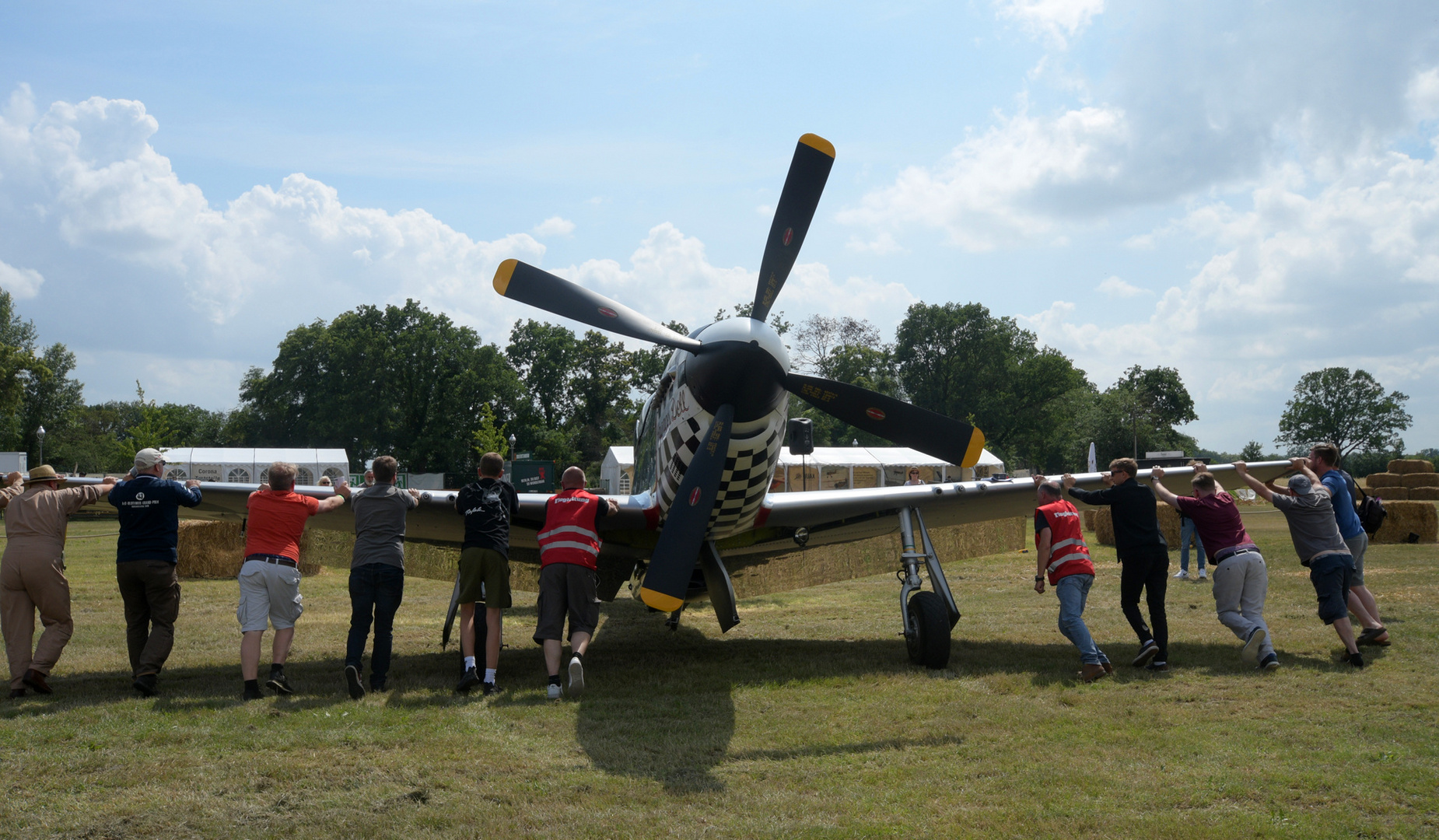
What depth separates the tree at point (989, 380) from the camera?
81375 millimetres

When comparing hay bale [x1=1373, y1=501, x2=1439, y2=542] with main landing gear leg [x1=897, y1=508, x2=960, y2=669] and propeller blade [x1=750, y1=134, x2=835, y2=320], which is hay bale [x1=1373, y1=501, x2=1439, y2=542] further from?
propeller blade [x1=750, y1=134, x2=835, y2=320]

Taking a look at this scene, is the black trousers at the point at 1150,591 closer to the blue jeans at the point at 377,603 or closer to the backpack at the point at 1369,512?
the backpack at the point at 1369,512

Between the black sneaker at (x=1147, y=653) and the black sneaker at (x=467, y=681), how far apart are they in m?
5.85

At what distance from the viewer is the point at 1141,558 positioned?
7594 millimetres

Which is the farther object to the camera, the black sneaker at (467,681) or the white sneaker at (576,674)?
the black sneaker at (467,681)

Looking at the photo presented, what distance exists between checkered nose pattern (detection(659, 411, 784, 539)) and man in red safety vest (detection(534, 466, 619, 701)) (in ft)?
2.93

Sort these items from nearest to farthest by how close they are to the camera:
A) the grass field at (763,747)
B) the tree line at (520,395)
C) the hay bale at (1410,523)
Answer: the grass field at (763,747), the hay bale at (1410,523), the tree line at (520,395)

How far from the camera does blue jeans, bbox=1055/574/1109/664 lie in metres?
7.12

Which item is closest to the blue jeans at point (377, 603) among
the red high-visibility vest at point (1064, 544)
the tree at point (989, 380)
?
the red high-visibility vest at point (1064, 544)

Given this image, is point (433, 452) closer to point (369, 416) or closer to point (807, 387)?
point (369, 416)

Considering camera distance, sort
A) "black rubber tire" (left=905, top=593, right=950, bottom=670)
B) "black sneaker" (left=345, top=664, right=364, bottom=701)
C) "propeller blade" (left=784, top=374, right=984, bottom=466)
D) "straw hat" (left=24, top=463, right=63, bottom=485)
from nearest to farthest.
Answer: "black sneaker" (left=345, top=664, right=364, bottom=701) < "straw hat" (left=24, top=463, right=63, bottom=485) < "propeller blade" (left=784, top=374, right=984, bottom=466) < "black rubber tire" (left=905, top=593, right=950, bottom=670)

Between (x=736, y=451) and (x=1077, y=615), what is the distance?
3.34 metres

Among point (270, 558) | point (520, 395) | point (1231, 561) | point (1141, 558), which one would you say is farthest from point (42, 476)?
point (520, 395)

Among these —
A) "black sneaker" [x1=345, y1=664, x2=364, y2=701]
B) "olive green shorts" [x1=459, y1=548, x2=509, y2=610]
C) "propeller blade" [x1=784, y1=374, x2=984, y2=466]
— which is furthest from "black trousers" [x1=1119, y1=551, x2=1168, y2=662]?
"black sneaker" [x1=345, y1=664, x2=364, y2=701]
